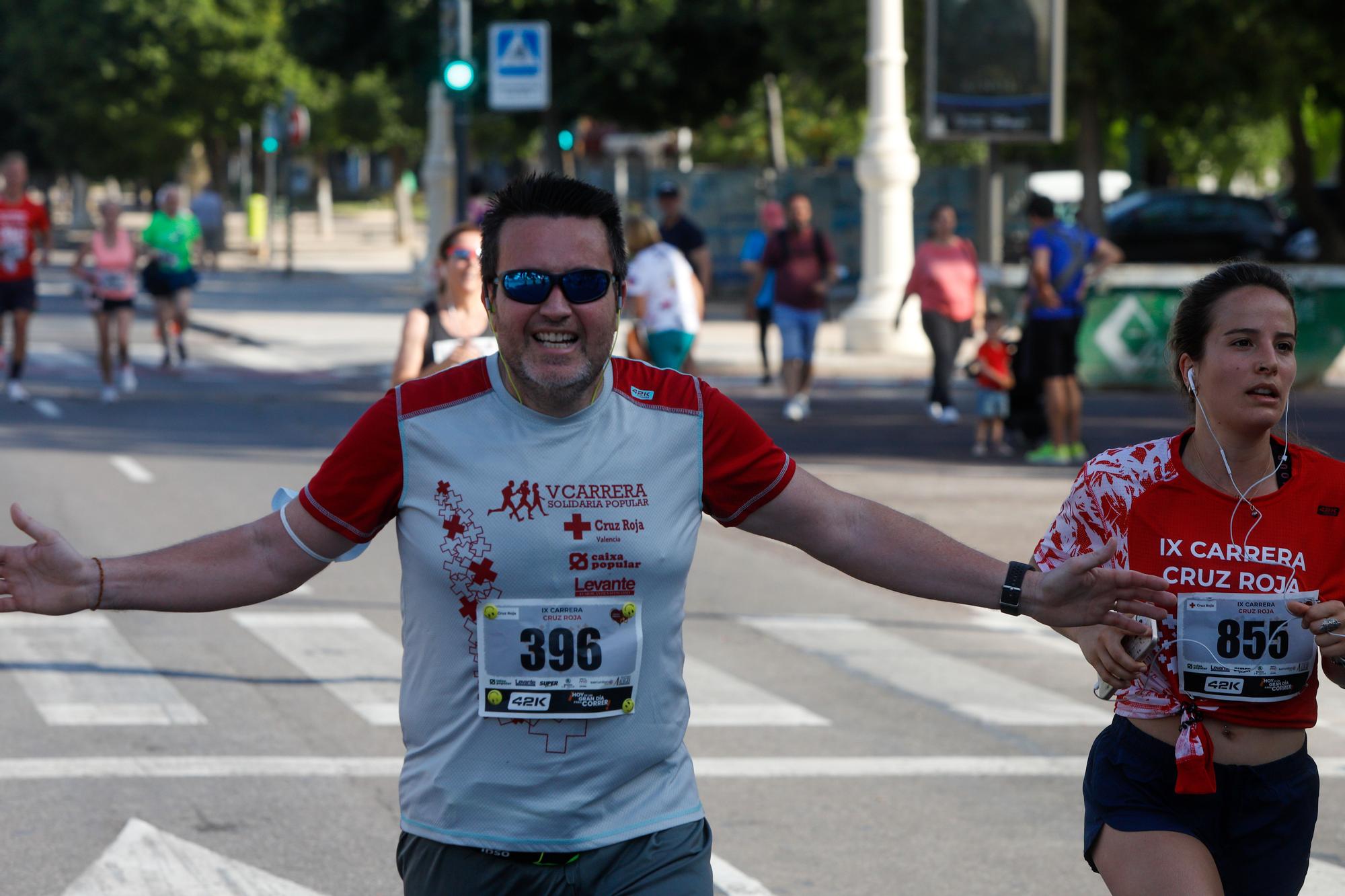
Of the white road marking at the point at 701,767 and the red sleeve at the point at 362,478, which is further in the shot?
the white road marking at the point at 701,767

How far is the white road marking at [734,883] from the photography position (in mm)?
5465

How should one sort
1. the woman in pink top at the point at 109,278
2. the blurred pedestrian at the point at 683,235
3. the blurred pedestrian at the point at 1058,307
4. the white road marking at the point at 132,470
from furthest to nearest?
the woman in pink top at the point at 109,278 < the blurred pedestrian at the point at 683,235 < the blurred pedestrian at the point at 1058,307 < the white road marking at the point at 132,470

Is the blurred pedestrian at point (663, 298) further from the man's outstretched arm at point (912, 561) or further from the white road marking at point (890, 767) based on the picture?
the man's outstretched arm at point (912, 561)

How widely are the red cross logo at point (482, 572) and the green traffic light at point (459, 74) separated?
14.5 metres

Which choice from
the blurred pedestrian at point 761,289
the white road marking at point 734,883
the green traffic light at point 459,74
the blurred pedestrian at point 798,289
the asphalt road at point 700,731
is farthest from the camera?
the blurred pedestrian at point 761,289

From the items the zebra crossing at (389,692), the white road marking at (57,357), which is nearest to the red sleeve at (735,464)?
the zebra crossing at (389,692)

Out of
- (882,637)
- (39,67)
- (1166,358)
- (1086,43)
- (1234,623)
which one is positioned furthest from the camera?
(39,67)

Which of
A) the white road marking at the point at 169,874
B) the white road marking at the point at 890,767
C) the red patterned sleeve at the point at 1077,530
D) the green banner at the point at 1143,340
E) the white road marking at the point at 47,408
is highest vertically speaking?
the red patterned sleeve at the point at 1077,530

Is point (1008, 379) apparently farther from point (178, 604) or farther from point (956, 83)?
point (178, 604)

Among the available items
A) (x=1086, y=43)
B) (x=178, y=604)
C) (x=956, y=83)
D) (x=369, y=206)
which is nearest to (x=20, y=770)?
(x=178, y=604)

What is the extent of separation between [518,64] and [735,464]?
16.4 meters

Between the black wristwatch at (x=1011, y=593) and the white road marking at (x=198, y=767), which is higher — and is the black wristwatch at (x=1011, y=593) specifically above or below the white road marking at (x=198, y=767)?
above

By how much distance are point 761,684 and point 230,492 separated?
5810 millimetres

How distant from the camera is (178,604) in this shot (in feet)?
11.0
